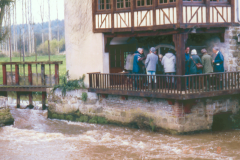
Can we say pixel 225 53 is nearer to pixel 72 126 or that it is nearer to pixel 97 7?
pixel 97 7

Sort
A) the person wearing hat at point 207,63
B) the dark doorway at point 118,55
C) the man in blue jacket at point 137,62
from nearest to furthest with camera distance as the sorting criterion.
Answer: the person wearing hat at point 207,63 → the man in blue jacket at point 137,62 → the dark doorway at point 118,55

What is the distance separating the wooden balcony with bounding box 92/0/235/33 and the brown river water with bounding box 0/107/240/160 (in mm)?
4085

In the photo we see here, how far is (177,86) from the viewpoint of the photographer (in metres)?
14.3

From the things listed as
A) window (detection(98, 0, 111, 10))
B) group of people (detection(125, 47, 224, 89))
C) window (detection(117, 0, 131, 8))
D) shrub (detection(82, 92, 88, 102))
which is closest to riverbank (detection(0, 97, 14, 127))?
shrub (detection(82, 92, 88, 102))

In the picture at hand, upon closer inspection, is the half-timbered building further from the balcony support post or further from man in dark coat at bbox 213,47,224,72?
man in dark coat at bbox 213,47,224,72

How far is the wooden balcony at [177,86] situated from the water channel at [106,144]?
4.96 feet

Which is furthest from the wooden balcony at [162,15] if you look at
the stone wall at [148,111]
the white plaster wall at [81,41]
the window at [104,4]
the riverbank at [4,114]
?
the riverbank at [4,114]

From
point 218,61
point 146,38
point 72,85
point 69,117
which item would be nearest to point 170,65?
point 218,61

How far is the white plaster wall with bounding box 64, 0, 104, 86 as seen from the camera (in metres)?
18.0

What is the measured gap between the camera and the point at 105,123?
17.4 metres

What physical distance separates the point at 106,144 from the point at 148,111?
2.40m

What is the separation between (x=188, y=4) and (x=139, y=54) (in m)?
2.80

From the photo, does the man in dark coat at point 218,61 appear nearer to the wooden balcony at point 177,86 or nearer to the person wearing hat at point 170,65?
the wooden balcony at point 177,86

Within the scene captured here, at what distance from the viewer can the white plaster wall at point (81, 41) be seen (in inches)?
711
